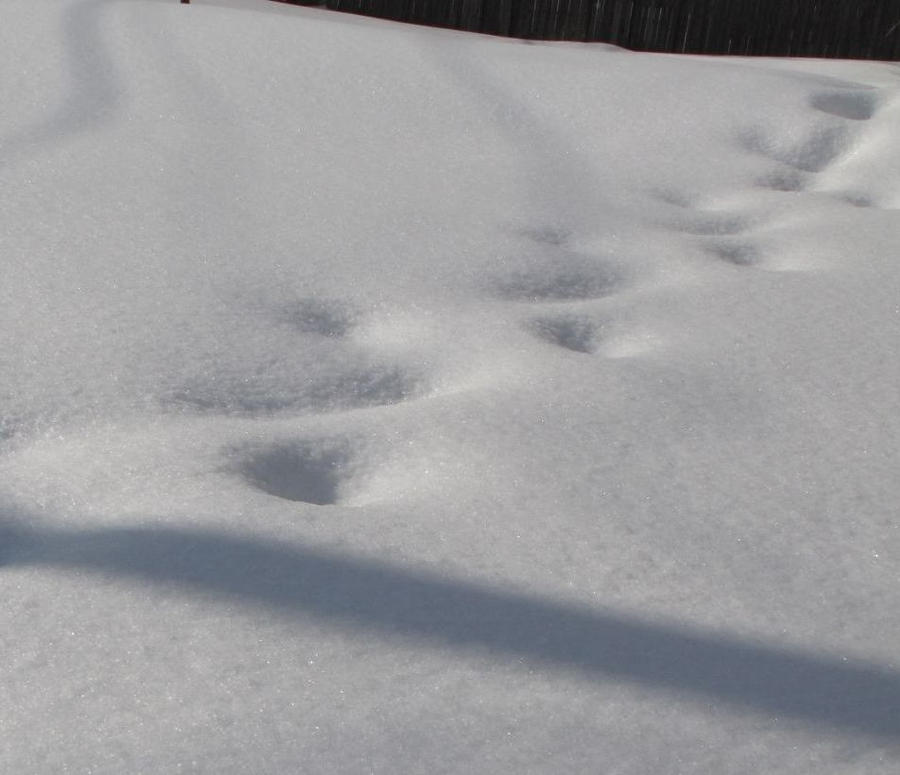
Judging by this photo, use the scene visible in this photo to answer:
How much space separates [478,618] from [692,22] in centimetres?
433

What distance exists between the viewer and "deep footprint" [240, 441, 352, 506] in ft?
2.89

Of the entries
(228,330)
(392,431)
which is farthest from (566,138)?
(392,431)

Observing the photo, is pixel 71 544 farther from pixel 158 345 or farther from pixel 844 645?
pixel 844 645

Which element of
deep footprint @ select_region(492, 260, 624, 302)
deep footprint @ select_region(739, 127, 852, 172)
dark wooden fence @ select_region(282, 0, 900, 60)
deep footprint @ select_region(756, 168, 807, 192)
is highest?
deep footprint @ select_region(739, 127, 852, 172)

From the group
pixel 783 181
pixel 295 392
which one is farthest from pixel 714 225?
pixel 295 392

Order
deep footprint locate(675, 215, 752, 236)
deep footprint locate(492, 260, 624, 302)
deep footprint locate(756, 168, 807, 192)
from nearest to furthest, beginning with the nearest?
deep footprint locate(492, 260, 624, 302)
deep footprint locate(675, 215, 752, 236)
deep footprint locate(756, 168, 807, 192)

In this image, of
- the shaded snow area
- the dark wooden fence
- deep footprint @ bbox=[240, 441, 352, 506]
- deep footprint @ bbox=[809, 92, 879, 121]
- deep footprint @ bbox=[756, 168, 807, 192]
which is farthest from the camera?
the dark wooden fence

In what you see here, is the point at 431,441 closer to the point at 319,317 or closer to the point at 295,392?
the point at 295,392

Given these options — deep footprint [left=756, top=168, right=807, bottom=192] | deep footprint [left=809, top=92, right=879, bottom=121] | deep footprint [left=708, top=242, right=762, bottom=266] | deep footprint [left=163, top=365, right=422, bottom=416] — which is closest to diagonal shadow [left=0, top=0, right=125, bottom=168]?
deep footprint [left=163, top=365, right=422, bottom=416]

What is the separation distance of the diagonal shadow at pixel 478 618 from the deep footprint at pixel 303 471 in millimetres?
116

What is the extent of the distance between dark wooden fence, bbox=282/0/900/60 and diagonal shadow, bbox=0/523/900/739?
4011mm

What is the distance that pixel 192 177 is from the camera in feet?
5.23

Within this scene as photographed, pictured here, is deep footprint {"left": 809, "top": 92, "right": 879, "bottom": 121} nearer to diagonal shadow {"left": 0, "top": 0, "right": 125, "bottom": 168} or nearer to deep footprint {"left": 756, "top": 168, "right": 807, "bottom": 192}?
deep footprint {"left": 756, "top": 168, "right": 807, "bottom": 192}

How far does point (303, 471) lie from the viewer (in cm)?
91
